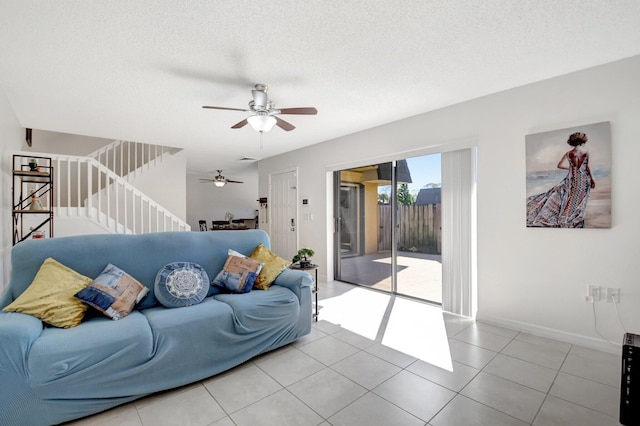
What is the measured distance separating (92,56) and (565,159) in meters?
4.21

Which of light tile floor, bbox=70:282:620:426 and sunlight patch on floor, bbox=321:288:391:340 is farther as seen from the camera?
sunlight patch on floor, bbox=321:288:391:340

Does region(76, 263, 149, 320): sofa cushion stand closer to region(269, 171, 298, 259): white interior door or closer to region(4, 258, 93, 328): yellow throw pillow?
region(4, 258, 93, 328): yellow throw pillow

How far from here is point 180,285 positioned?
236 centimetres

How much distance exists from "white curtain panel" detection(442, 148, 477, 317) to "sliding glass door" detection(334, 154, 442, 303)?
34 cm

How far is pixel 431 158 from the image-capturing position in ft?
12.8

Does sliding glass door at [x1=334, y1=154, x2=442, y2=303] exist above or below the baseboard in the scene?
above

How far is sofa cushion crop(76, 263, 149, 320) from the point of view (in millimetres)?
2023

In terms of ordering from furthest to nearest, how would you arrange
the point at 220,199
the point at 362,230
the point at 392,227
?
the point at 220,199 < the point at 362,230 < the point at 392,227

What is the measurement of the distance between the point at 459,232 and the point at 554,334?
1272 mm

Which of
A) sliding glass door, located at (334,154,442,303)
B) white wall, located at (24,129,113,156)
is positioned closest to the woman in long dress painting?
sliding glass door, located at (334,154,442,303)

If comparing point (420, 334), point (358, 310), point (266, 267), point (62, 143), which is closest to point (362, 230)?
point (358, 310)

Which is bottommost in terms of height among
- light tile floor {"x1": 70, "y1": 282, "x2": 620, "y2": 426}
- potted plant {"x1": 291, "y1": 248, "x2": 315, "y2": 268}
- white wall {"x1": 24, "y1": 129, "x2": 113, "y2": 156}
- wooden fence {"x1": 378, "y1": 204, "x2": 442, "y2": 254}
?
light tile floor {"x1": 70, "y1": 282, "x2": 620, "y2": 426}

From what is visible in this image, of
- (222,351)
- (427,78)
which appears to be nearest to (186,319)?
(222,351)

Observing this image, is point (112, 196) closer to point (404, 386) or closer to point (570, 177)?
point (404, 386)
